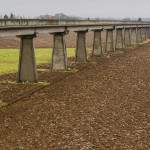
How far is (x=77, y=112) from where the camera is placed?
96.3ft

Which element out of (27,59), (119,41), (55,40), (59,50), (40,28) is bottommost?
(119,41)

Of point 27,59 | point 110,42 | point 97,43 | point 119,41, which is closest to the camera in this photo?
point 27,59

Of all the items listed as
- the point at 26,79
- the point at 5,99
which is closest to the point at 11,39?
the point at 26,79

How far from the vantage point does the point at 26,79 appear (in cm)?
4078

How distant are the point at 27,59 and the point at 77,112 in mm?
12009

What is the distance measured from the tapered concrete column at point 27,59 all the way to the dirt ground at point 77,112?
1165 millimetres

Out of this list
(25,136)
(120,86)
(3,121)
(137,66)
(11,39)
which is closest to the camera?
(25,136)

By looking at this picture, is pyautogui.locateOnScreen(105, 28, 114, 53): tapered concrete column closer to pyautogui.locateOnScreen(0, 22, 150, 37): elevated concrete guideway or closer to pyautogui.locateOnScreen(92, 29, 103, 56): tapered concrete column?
pyautogui.locateOnScreen(92, 29, 103, 56): tapered concrete column

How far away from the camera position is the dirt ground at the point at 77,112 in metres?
22.8

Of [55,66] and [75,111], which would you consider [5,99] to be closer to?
[75,111]

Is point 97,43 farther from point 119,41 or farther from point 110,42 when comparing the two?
point 119,41

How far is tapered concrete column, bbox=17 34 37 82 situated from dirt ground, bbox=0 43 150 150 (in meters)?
1.17

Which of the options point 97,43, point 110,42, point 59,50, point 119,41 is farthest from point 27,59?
point 119,41

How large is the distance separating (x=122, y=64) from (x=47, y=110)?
30.0 m
